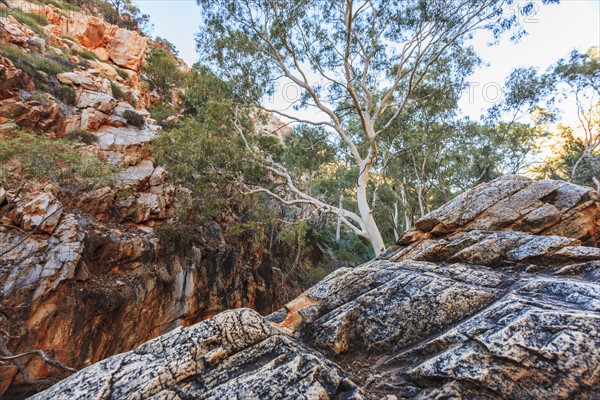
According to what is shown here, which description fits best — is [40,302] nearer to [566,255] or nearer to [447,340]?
[447,340]

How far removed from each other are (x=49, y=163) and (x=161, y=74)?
590 inches

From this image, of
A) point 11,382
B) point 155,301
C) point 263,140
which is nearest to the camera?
point 11,382

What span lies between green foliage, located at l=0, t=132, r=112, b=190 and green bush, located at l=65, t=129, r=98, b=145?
4.42ft

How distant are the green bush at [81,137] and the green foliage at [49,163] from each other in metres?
1.35

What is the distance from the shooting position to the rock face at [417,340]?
218cm

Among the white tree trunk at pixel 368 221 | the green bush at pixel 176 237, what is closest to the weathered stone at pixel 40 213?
the green bush at pixel 176 237

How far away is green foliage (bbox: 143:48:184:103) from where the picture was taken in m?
21.1

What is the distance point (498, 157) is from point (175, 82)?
2227cm

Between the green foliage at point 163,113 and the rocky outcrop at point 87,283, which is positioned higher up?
the green foliage at point 163,113

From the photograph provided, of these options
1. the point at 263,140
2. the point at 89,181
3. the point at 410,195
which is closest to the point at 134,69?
the point at 263,140

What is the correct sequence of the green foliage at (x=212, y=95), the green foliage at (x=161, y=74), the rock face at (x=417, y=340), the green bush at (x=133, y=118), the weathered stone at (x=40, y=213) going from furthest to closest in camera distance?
the green foliage at (x=161, y=74)
the green bush at (x=133, y=118)
the green foliage at (x=212, y=95)
the weathered stone at (x=40, y=213)
the rock face at (x=417, y=340)

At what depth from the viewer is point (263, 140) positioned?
1434 centimetres

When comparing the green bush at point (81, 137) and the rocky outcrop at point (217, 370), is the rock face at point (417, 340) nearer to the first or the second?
the rocky outcrop at point (217, 370)

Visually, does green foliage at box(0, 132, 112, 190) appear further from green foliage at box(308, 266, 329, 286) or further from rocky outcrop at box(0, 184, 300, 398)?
green foliage at box(308, 266, 329, 286)
